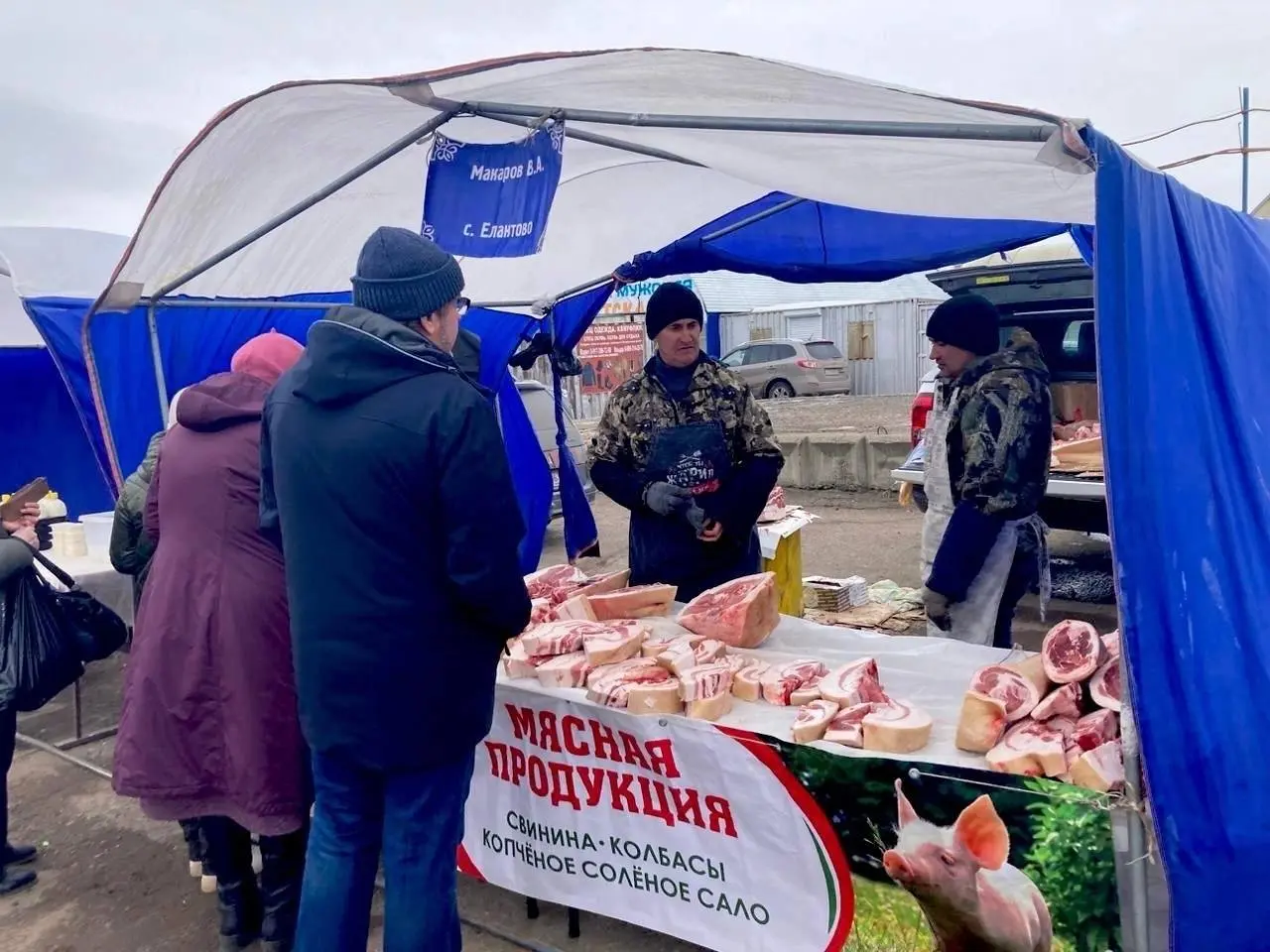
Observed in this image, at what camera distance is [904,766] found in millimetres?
2412

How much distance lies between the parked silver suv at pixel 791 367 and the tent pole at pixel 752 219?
17039 mm

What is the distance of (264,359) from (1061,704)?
2.48 meters

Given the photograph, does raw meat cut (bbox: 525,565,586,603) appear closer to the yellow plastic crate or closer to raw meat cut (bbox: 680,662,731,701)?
Result: raw meat cut (bbox: 680,662,731,701)

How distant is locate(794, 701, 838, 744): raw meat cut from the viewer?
2.55 metres

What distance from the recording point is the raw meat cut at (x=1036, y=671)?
2561 mm

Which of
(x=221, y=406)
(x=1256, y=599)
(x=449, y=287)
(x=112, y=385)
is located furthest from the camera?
(x=112, y=385)

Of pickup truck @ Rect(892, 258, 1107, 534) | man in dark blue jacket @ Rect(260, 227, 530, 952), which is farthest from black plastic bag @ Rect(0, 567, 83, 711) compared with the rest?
pickup truck @ Rect(892, 258, 1107, 534)

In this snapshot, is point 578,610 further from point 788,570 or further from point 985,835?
point 788,570

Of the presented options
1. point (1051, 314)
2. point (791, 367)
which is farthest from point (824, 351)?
point (1051, 314)

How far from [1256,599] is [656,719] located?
4.96 ft

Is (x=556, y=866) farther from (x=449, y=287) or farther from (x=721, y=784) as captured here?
(x=449, y=287)

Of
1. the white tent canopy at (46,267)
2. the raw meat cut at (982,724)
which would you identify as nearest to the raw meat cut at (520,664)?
the raw meat cut at (982,724)

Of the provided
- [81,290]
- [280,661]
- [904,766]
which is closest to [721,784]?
[904,766]

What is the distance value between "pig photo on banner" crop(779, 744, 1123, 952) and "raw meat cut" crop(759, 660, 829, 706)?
35 cm
